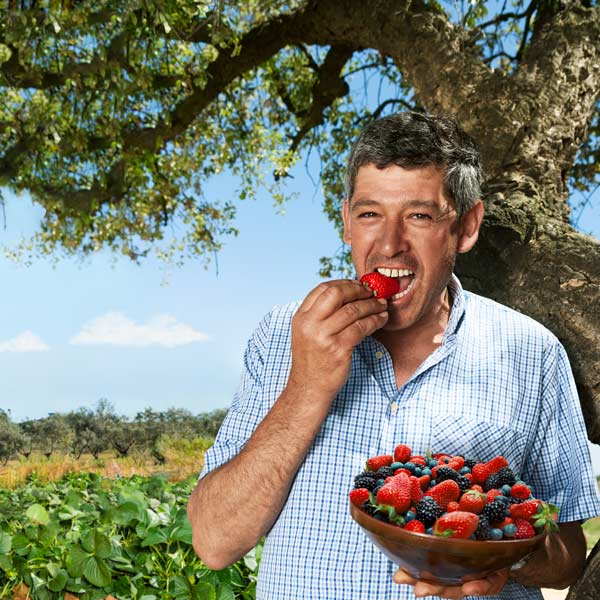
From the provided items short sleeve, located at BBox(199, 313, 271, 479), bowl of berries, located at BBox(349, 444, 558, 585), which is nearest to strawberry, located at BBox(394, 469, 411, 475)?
bowl of berries, located at BBox(349, 444, 558, 585)

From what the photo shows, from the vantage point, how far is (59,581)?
461 cm

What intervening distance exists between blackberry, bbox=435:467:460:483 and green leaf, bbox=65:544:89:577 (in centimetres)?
312

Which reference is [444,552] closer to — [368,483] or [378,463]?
[368,483]

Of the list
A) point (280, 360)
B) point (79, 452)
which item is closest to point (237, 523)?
point (280, 360)

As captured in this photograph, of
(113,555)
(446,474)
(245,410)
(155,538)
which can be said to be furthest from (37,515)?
(446,474)

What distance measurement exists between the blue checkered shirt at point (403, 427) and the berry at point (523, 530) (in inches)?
23.2

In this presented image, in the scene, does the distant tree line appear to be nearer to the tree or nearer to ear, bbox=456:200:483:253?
the tree

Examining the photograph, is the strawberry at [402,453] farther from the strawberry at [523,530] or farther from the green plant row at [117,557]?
the green plant row at [117,557]

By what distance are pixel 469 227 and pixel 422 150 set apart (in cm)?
44

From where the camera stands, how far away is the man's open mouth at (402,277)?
269cm

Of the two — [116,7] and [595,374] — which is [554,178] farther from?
[116,7]

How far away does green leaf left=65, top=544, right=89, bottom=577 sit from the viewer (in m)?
4.51

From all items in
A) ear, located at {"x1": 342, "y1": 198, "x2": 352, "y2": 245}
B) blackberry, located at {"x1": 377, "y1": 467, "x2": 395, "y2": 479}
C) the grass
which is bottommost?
the grass

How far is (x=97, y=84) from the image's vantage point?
8.29 m
